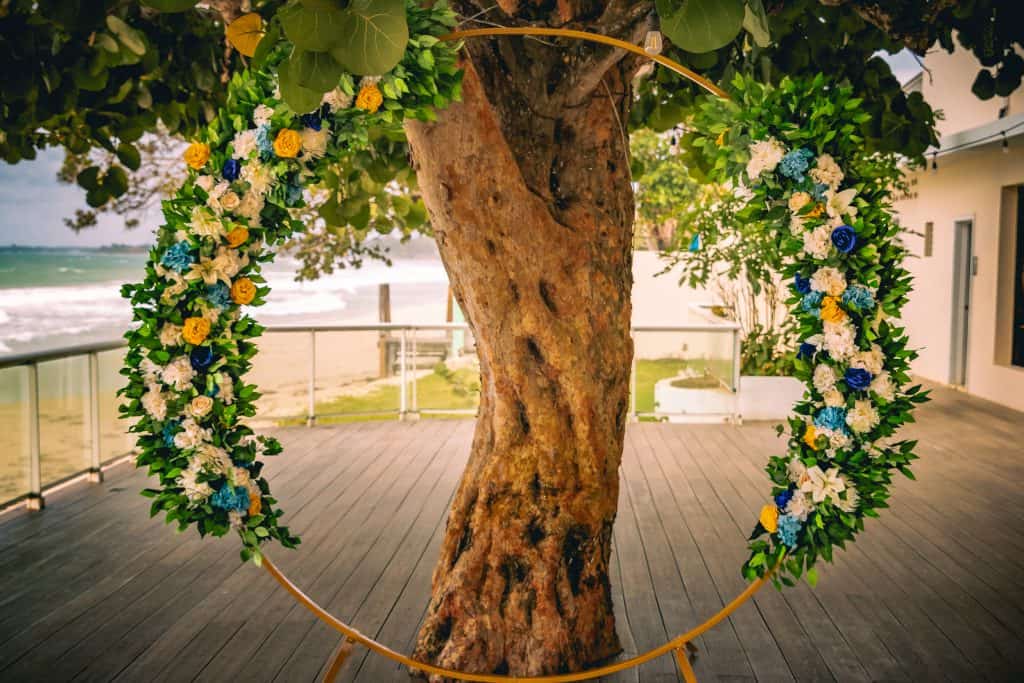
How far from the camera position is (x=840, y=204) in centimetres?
263

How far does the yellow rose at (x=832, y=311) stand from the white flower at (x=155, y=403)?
2016 mm

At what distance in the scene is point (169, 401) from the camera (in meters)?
2.58

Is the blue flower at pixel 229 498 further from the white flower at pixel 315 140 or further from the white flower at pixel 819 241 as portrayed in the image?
the white flower at pixel 819 241

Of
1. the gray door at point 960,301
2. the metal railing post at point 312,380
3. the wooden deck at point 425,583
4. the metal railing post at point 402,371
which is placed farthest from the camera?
the gray door at point 960,301

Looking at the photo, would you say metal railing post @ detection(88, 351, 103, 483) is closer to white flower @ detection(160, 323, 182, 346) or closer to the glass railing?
the glass railing

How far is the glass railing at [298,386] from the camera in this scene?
5195mm

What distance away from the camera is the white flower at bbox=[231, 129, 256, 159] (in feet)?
8.53

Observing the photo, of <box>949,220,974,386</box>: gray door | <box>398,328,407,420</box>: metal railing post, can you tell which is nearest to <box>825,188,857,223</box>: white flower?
<box>398,328,407,420</box>: metal railing post

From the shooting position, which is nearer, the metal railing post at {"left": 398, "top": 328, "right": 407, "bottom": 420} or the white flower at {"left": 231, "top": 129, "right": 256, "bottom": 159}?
the white flower at {"left": 231, "top": 129, "right": 256, "bottom": 159}

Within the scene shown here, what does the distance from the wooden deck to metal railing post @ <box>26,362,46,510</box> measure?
0.44ft

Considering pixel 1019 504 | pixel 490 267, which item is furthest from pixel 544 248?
pixel 1019 504

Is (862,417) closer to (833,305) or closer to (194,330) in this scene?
(833,305)

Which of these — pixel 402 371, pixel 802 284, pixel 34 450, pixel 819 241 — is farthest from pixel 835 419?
pixel 402 371

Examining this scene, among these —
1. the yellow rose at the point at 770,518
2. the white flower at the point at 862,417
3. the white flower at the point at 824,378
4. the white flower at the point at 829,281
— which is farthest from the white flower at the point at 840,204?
the yellow rose at the point at 770,518
